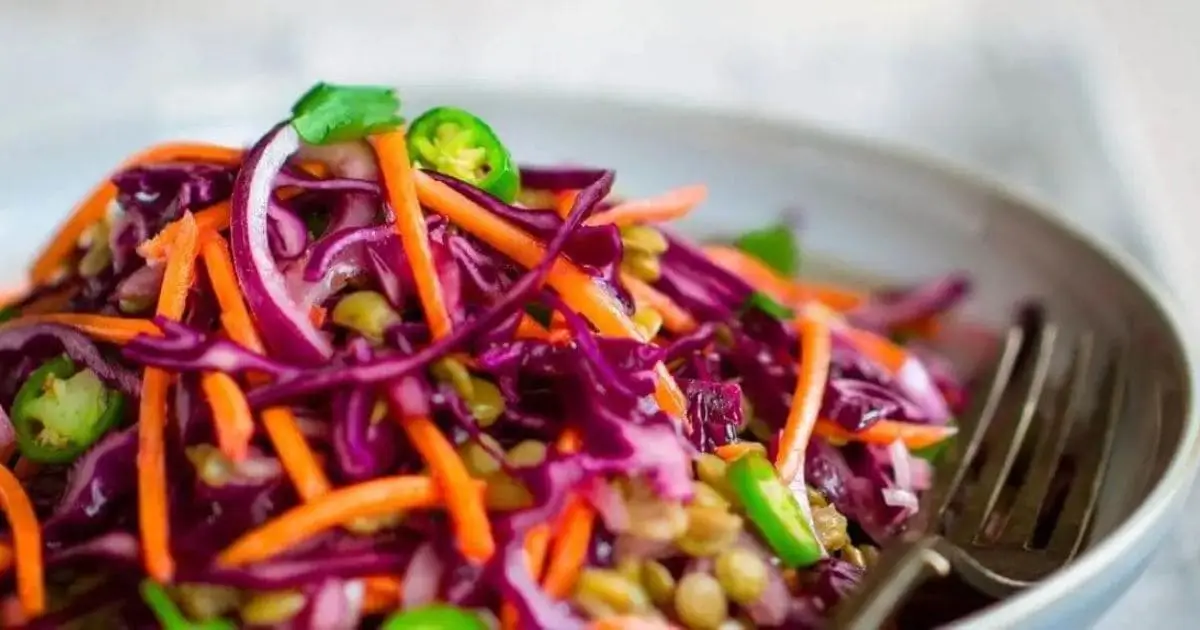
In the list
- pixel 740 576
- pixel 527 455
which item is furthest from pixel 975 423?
pixel 527 455

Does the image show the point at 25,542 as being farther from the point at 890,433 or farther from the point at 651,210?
the point at 890,433

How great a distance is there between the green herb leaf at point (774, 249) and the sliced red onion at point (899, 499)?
0.71m

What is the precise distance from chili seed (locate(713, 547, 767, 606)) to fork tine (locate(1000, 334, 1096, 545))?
0.36 metres

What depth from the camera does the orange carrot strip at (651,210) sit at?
60.5 inches

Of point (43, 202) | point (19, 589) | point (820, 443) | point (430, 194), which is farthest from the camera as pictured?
point (43, 202)

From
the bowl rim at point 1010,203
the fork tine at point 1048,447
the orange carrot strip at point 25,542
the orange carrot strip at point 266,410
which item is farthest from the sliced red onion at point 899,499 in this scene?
the orange carrot strip at point 25,542

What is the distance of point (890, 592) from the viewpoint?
1.25 m

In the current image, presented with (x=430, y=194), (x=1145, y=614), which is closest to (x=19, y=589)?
(x=430, y=194)

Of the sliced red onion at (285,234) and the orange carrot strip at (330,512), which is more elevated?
the sliced red onion at (285,234)

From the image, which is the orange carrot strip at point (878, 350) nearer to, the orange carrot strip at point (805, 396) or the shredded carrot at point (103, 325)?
the orange carrot strip at point (805, 396)

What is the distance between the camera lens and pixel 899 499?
146 cm

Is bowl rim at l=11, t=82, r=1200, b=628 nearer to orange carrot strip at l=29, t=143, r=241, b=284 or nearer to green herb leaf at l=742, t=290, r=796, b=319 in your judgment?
green herb leaf at l=742, t=290, r=796, b=319

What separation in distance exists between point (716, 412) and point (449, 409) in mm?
304

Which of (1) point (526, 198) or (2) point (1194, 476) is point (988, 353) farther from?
(1) point (526, 198)
